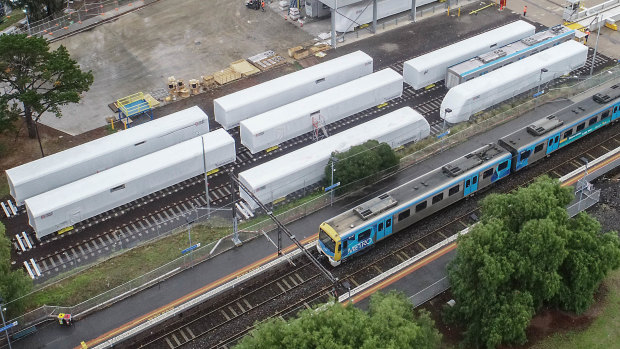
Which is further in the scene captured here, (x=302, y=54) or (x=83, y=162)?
(x=302, y=54)

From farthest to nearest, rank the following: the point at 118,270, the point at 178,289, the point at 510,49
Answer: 1. the point at 510,49
2. the point at 118,270
3. the point at 178,289

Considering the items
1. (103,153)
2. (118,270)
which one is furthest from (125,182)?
(118,270)

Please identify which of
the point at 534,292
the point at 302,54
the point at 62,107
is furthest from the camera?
the point at 302,54

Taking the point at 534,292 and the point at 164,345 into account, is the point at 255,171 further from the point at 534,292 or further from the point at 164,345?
the point at 534,292

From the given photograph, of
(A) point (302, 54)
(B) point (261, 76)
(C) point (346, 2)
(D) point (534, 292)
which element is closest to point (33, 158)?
(B) point (261, 76)

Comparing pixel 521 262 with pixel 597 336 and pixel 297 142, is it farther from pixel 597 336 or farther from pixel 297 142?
pixel 297 142
